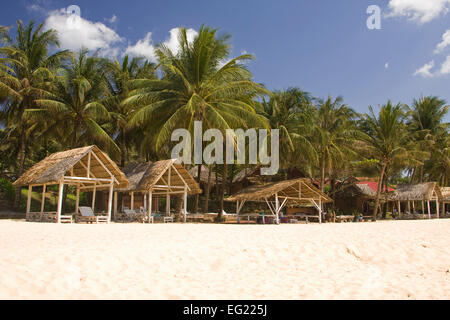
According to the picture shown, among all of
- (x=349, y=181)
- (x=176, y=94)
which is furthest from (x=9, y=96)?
(x=349, y=181)

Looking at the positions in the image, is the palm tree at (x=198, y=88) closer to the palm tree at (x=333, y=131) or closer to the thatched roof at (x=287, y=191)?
the thatched roof at (x=287, y=191)

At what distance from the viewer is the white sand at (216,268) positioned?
5453 mm

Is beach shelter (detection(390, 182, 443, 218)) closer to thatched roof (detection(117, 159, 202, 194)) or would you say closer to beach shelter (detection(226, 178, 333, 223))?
beach shelter (detection(226, 178, 333, 223))

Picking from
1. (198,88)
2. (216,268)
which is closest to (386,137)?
(198,88)

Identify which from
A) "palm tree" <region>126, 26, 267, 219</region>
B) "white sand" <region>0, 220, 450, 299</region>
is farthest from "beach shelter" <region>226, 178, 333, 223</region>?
"white sand" <region>0, 220, 450, 299</region>

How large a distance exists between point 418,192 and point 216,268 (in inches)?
1038

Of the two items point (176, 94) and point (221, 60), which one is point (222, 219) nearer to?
point (176, 94)

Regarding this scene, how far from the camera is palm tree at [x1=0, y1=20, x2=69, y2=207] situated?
66.6 feet

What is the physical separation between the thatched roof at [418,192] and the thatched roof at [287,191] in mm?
12185

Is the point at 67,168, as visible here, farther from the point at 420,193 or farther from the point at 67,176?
the point at 420,193

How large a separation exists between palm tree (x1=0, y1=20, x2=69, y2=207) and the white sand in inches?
535

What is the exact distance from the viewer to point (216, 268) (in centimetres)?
710

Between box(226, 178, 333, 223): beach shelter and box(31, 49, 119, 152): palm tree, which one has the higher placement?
box(31, 49, 119, 152): palm tree

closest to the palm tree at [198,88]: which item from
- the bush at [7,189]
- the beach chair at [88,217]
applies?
the beach chair at [88,217]
